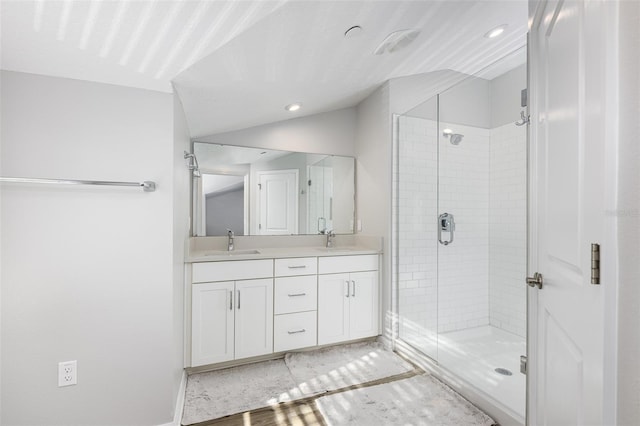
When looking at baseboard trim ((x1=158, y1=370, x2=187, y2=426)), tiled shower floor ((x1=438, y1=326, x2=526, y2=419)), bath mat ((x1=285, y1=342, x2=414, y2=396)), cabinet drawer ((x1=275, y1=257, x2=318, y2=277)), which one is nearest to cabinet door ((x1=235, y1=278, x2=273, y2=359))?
cabinet drawer ((x1=275, y1=257, x2=318, y2=277))

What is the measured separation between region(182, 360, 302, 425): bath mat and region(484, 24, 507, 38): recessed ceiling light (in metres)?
2.92

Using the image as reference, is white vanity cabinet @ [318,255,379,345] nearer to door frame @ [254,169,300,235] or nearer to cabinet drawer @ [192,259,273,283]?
cabinet drawer @ [192,259,273,283]

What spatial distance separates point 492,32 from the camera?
2.23 metres

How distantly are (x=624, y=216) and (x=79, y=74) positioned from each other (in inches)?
82.8

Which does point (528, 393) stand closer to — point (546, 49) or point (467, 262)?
point (546, 49)

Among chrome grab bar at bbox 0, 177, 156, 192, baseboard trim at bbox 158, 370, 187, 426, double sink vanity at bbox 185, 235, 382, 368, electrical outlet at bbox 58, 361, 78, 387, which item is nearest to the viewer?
chrome grab bar at bbox 0, 177, 156, 192

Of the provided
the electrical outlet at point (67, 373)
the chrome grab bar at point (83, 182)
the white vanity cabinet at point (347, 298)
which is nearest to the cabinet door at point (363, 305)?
the white vanity cabinet at point (347, 298)

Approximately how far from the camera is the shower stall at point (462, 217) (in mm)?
2670

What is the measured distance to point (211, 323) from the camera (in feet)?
7.51

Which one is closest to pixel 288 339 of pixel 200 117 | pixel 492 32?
pixel 200 117

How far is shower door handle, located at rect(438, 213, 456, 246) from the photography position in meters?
2.71

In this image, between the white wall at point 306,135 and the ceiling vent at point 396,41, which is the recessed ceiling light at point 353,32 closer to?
the ceiling vent at point 396,41

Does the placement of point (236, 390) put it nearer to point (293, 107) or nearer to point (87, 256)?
point (87, 256)

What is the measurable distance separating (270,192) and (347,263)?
1.07 metres
